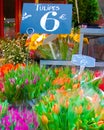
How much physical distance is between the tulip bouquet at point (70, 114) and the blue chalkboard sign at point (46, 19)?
1.08 metres

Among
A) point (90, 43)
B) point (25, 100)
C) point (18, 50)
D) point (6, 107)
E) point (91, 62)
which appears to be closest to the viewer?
point (6, 107)

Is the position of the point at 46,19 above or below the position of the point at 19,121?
above

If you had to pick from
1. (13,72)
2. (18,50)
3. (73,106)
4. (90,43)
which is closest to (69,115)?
(73,106)

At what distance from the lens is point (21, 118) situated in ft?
4.21

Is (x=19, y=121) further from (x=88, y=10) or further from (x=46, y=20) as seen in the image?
(x=88, y=10)

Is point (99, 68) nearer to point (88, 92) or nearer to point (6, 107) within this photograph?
point (88, 92)

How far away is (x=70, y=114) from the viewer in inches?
47.0

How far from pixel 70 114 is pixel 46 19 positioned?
1289 millimetres

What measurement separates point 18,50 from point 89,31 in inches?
80.8

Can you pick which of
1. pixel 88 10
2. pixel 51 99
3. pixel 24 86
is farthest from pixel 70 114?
pixel 88 10

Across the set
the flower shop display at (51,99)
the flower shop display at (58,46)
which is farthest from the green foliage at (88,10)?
the flower shop display at (51,99)

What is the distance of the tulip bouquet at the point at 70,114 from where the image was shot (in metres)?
1.17

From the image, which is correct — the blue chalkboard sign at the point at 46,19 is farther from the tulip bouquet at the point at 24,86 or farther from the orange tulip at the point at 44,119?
the orange tulip at the point at 44,119

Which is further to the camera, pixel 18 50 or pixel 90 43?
pixel 18 50
